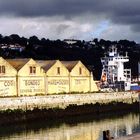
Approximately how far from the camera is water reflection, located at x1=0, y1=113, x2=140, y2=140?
1753 inches

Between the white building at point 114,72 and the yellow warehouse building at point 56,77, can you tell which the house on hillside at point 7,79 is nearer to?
the yellow warehouse building at point 56,77

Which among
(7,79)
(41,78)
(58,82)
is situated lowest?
(58,82)

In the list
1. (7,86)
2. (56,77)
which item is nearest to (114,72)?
(56,77)

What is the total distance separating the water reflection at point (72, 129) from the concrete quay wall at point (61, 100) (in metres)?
3.34

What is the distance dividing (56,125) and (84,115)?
35.9 feet

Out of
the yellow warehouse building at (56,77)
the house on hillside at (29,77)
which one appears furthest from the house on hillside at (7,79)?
the yellow warehouse building at (56,77)

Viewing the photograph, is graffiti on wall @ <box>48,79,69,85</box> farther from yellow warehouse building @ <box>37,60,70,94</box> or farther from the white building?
the white building

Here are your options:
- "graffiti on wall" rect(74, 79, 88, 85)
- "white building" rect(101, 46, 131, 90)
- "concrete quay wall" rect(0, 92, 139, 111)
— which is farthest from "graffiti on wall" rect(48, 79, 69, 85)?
"white building" rect(101, 46, 131, 90)

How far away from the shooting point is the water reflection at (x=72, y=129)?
4452 centimetres

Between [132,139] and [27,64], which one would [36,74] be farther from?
[132,139]

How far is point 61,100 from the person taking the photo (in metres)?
63.8

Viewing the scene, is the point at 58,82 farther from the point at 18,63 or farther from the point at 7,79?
the point at 7,79

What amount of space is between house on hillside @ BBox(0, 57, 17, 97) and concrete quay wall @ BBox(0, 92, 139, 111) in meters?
3.03

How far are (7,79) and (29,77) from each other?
3488mm
